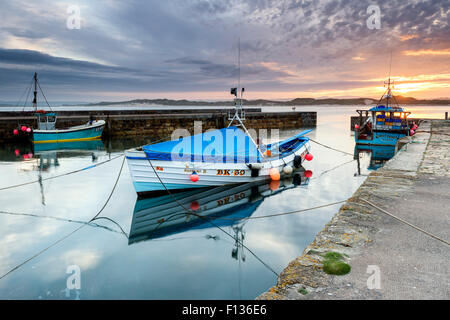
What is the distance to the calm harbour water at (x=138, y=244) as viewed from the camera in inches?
205

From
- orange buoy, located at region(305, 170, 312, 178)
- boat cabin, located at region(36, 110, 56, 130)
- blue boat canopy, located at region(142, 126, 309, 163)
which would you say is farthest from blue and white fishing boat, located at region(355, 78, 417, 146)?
boat cabin, located at region(36, 110, 56, 130)

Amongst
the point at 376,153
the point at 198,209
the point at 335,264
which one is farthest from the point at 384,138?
the point at 335,264

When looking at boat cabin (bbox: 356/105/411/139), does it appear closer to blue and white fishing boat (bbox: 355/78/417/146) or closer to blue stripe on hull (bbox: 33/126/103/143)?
blue and white fishing boat (bbox: 355/78/417/146)

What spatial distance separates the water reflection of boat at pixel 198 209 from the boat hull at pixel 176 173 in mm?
359

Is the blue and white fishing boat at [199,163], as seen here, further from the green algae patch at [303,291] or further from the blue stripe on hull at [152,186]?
the green algae patch at [303,291]

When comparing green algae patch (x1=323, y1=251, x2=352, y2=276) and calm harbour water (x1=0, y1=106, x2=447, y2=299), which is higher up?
green algae patch (x1=323, y1=251, x2=352, y2=276)

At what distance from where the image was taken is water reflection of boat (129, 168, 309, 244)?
816cm

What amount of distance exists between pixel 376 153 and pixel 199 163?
49.3 ft

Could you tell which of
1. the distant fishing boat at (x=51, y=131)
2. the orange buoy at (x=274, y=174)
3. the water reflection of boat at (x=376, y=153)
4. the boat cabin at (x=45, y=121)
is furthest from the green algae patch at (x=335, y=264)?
the boat cabin at (x=45, y=121)

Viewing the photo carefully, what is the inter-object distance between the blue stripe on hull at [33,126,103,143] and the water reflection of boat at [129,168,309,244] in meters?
18.2

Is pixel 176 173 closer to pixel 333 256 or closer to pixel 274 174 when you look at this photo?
pixel 274 174

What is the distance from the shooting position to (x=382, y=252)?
3.64 m
